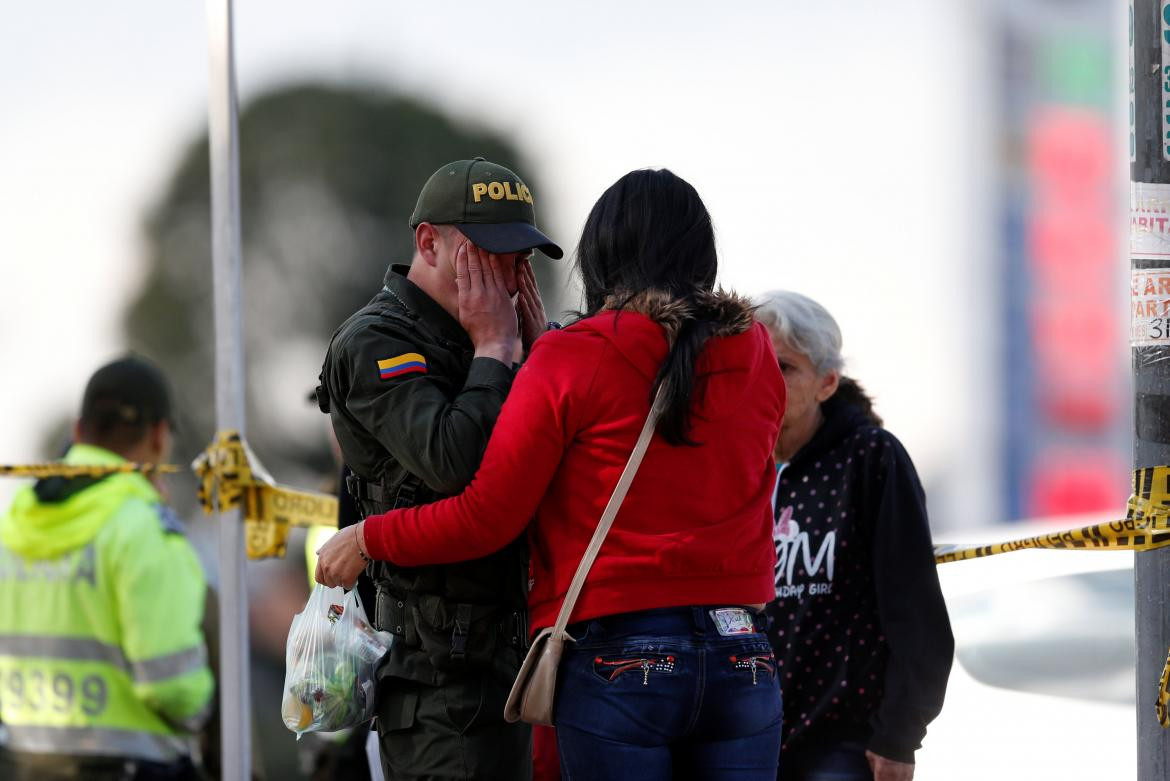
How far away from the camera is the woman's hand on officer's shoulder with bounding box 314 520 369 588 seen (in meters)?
2.15

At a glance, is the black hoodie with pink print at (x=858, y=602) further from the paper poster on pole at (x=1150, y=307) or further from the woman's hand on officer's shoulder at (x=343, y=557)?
the woman's hand on officer's shoulder at (x=343, y=557)

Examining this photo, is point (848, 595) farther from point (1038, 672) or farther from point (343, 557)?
point (1038, 672)

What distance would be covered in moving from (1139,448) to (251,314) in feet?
43.9

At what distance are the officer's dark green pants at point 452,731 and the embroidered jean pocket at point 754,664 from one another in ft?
1.42

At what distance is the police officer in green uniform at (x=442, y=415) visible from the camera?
217 centimetres

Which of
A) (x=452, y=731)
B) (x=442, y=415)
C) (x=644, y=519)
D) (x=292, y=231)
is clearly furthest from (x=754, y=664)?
(x=292, y=231)

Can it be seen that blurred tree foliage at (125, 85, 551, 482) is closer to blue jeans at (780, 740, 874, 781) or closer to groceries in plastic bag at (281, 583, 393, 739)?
blue jeans at (780, 740, 874, 781)

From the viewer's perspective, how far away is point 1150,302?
240 cm

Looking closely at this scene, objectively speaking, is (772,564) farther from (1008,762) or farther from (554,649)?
(1008,762)

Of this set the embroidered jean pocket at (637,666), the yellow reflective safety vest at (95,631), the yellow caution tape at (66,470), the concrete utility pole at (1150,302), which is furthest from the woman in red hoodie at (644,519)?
the yellow caution tape at (66,470)

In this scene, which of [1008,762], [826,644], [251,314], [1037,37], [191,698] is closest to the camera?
[826,644]

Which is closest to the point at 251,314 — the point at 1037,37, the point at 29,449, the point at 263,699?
the point at 29,449

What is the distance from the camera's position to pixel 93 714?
3.94 m

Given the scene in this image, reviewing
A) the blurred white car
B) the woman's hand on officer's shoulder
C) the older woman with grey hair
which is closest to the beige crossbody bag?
the woman's hand on officer's shoulder
